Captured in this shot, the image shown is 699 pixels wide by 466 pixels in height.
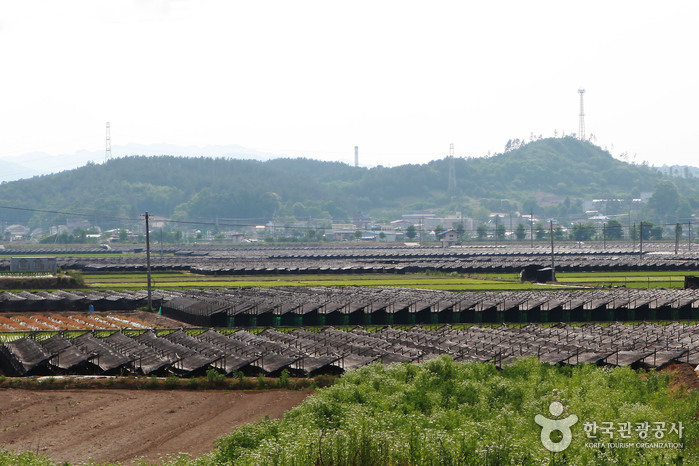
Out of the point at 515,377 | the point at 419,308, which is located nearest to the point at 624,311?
the point at 419,308

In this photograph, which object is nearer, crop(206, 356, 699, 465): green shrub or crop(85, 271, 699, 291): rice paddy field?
crop(206, 356, 699, 465): green shrub

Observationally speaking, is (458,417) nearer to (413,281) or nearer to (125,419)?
(125,419)

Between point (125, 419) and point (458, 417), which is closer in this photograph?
point (458, 417)

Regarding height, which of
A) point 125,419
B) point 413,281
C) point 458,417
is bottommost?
point 413,281

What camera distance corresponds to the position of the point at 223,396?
34188 mm

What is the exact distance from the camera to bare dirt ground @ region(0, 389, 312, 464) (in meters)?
26.5

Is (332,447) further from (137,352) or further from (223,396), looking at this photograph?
(137,352)

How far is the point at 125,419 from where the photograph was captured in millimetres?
30234

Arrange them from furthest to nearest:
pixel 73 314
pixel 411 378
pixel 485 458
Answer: pixel 73 314 → pixel 411 378 → pixel 485 458

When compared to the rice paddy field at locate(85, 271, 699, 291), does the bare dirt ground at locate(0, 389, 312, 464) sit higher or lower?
higher

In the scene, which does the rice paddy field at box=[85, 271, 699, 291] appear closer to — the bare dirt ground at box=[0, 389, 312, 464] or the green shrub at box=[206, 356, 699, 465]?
the green shrub at box=[206, 356, 699, 465]

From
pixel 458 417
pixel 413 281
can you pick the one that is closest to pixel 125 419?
pixel 458 417

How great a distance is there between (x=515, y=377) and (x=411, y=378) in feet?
14.6

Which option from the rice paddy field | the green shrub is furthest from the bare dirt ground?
the rice paddy field
